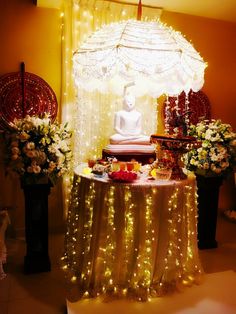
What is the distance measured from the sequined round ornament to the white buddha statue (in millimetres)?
739

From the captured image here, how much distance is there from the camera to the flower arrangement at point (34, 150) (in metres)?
2.60

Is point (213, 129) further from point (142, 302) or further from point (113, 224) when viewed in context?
point (142, 302)

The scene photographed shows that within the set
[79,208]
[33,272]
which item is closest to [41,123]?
[79,208]

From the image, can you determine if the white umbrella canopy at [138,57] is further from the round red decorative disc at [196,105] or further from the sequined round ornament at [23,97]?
the round red decorative disc at [196,105]

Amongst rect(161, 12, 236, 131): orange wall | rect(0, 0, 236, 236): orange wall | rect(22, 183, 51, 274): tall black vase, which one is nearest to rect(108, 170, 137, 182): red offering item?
rect(22, 183, 51, 274): tall black vase

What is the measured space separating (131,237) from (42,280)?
0.85m

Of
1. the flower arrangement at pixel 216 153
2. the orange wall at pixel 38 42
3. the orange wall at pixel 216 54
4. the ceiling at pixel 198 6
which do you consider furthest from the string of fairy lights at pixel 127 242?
the ceiling at pixel 198 6

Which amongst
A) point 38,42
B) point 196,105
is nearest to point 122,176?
point 38,42

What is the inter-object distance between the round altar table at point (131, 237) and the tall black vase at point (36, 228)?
38 cm

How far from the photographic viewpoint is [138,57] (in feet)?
8.66

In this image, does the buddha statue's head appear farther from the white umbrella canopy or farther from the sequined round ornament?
the sequined round ornament

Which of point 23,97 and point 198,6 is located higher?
point 198,6

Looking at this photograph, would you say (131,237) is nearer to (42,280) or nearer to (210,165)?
(42,280)

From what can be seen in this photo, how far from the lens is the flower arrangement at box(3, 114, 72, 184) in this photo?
260 centimetres
